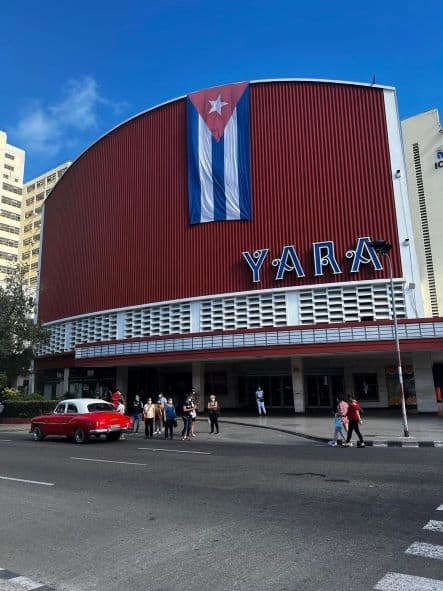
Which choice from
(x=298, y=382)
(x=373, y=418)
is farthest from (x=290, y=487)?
(x=298, y=382)

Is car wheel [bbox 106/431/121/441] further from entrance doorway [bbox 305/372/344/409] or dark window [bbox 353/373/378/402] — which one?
dark window [bbox 353/373/378/402]

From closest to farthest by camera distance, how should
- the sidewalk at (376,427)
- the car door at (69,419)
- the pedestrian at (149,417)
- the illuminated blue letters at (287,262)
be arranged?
the sidewalk at (376,427) → the car door at (69,419) → the pedestrian at (149,417) → the illuminated blue letters at (287,262)

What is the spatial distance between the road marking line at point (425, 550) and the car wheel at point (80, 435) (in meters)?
14.8

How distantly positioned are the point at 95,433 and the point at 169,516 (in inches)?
458

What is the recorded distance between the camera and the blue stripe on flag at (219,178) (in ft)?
103

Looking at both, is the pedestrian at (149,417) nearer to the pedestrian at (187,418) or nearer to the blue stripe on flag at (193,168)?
the pedestrian at (187,418)

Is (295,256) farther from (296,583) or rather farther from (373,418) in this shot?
(296,583)

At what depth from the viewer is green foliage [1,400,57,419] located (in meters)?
29.5

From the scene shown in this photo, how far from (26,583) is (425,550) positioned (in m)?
4.14

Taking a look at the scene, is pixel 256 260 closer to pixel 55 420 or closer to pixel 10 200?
pixel 55 420

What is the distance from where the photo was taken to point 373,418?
79.4 ft

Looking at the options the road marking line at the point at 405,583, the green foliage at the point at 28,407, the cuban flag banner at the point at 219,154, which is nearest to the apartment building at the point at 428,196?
the cuban flag banner at the point at 219,154

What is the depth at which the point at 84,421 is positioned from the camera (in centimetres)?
1808

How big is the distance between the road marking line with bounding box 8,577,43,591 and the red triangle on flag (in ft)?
101
